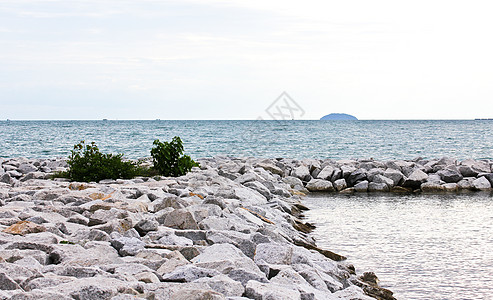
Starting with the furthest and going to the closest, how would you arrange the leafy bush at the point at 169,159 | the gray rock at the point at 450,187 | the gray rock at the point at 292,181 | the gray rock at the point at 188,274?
1. the gray rock at the point at 292,181
2. the gray rock at the point at 450,187
3. the leafy bush at the point at 169,159
4. the gray rock at the point at 188,274

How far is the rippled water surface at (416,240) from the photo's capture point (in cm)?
545

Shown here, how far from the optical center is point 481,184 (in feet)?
43.8

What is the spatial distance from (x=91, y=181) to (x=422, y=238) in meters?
5.91

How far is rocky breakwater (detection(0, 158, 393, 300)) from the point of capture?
3416 millimetres

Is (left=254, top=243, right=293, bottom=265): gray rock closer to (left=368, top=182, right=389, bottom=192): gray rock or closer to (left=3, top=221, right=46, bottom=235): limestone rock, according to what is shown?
(left=3, top=221, right=46, bottom=235): limestone rock

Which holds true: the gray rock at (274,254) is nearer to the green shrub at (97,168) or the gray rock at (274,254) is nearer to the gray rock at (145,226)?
the gray rock at (145,226)

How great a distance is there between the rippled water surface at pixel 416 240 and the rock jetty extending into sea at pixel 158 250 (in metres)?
0.40

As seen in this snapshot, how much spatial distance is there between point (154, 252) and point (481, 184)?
11.2m

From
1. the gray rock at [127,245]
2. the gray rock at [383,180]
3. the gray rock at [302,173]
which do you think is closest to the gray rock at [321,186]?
the gray rock at [302,173]

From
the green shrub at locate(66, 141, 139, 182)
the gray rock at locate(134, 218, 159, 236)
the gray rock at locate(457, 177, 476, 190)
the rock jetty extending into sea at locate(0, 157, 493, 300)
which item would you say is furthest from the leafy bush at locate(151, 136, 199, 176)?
the gray rock at locate(457, 177, 476, 190)

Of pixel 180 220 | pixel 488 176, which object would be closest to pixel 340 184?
pixel 488 176

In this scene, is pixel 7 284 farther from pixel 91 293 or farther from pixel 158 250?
pixel 158 250

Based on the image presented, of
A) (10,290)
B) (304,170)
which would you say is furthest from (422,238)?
(304,170)

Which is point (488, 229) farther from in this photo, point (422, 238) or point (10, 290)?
point (10, 290)
